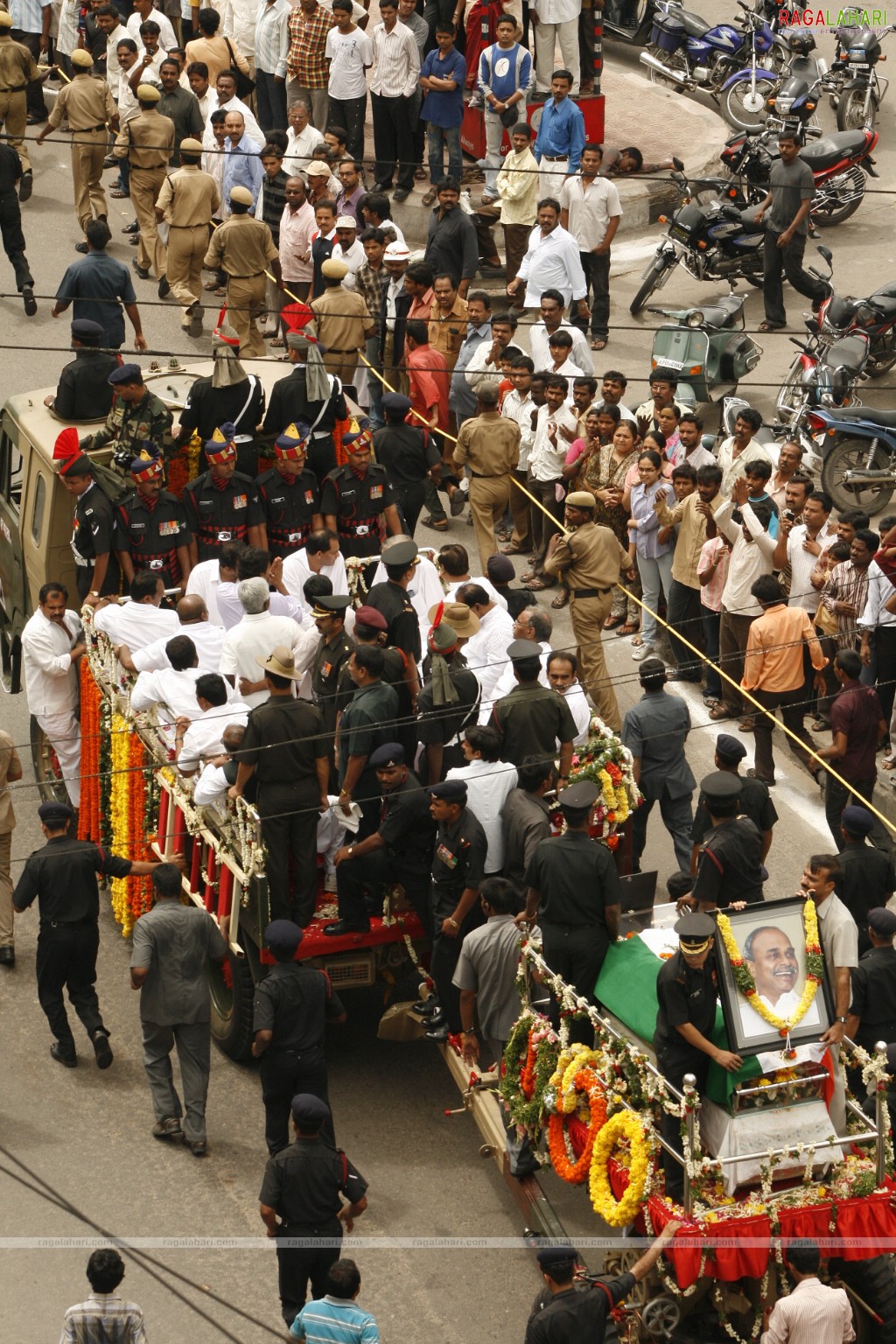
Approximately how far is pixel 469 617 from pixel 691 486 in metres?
3.11

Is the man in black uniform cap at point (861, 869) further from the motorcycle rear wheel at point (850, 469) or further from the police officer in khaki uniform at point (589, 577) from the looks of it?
the motorcycle rear wheel at point (850, 469)

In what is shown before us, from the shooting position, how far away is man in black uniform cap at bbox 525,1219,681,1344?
26.9ft

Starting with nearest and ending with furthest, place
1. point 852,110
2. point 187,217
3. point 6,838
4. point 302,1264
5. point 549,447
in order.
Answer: point 302,1264
point 6,838
point 549,447
point 187,217
point 852,110

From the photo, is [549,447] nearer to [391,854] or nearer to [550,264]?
[550,264]

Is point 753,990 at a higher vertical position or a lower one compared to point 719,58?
lower

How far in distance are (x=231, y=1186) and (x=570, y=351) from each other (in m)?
7.46

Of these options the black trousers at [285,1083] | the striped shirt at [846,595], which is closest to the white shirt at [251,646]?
the black trousers at [285,1083]

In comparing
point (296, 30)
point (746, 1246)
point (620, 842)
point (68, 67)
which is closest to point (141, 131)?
point (296, 30)

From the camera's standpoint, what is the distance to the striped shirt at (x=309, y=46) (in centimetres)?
1994

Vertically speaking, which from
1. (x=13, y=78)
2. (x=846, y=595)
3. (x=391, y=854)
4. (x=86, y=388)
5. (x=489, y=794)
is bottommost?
(x=391, y=854)

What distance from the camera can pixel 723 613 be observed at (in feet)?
45.8

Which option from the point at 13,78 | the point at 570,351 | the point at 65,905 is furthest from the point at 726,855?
the point at 13,78

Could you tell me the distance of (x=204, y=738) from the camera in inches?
432

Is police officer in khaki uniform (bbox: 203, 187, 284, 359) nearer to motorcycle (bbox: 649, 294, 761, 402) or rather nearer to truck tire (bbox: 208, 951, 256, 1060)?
motorcycle (bbox: 649, 294, 761, 402)
